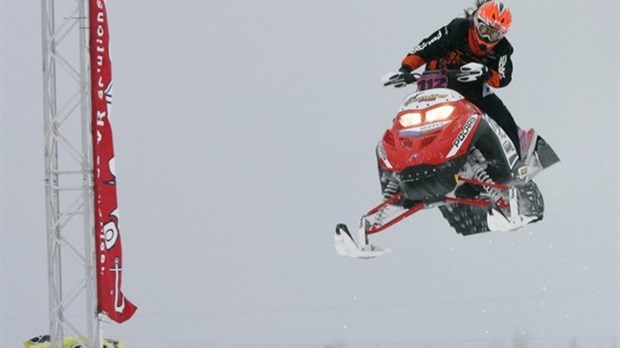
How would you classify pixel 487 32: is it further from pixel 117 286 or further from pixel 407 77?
pixel 117 286

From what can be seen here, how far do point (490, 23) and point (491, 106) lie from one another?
39.5 inches

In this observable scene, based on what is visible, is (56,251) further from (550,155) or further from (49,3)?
(550,155)

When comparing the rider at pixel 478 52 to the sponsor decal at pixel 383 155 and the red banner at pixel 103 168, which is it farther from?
the red banner at pixel 103 168

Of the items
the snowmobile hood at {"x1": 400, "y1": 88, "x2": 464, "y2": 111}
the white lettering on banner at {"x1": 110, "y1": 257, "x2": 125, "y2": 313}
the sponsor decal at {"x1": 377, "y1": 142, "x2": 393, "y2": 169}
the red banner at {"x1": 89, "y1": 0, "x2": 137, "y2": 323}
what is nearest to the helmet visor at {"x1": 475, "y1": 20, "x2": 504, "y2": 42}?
the snowmobile hood at {"x1": 400, "y1": 88, "x2": 464, "y2": 111}

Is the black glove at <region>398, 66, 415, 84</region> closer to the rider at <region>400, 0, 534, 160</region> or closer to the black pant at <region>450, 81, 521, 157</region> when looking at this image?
the rider at <region>400, 0, 534, 160</region>

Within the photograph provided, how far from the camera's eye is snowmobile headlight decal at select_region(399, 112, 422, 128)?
15273 millimetres

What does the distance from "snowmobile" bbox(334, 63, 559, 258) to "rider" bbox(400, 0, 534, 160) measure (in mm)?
175

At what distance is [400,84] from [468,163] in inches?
37.1

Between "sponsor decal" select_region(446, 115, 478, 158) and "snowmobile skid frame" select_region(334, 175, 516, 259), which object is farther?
"snowmobile skid frame" select_region(334, 175, 516, 259)

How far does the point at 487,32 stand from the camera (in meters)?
15.2

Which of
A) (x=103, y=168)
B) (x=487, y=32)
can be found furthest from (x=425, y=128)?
(x=103, y=168)

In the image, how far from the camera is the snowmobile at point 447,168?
15.1 m

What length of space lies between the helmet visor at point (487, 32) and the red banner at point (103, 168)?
10.6ft

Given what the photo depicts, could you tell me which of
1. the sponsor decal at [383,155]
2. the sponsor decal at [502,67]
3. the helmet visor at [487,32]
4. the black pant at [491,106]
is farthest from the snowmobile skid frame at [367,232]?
the helmet visor at [487,32]
